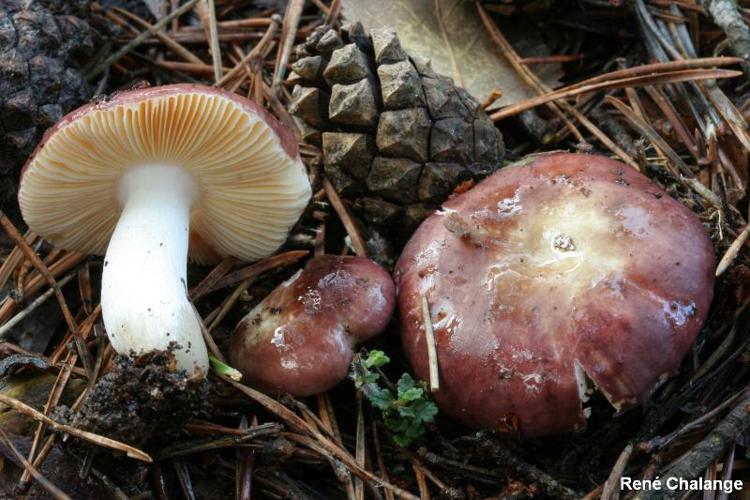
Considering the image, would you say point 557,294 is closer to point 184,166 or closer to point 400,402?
point 400,402

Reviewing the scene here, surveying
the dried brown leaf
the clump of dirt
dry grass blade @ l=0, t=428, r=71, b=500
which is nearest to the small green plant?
the clump of dirt

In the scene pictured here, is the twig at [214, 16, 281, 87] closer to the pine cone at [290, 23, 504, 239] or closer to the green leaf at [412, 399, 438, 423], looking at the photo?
the pine cone at [290, 23, 504, 239]

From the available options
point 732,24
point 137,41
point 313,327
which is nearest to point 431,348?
point 313,327

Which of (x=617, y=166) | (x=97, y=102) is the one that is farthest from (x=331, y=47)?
(x=617, y=166)

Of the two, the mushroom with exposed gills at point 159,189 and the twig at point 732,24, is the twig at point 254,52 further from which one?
the twig at point 732,24

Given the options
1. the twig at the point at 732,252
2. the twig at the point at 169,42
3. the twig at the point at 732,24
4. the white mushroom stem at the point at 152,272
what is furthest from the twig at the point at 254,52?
the twig at the point at 732,252

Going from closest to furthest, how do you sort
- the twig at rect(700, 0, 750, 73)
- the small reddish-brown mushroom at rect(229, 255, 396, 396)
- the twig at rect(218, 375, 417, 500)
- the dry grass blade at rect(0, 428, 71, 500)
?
the dry grass blade at rect(0, 428, 71, 500), the twig at rect(218, 375, 417, 500), the small reddish-brown mushroom at rect(229, 255, 396, 396), the twig at rect(700, 0, 750, 73)
